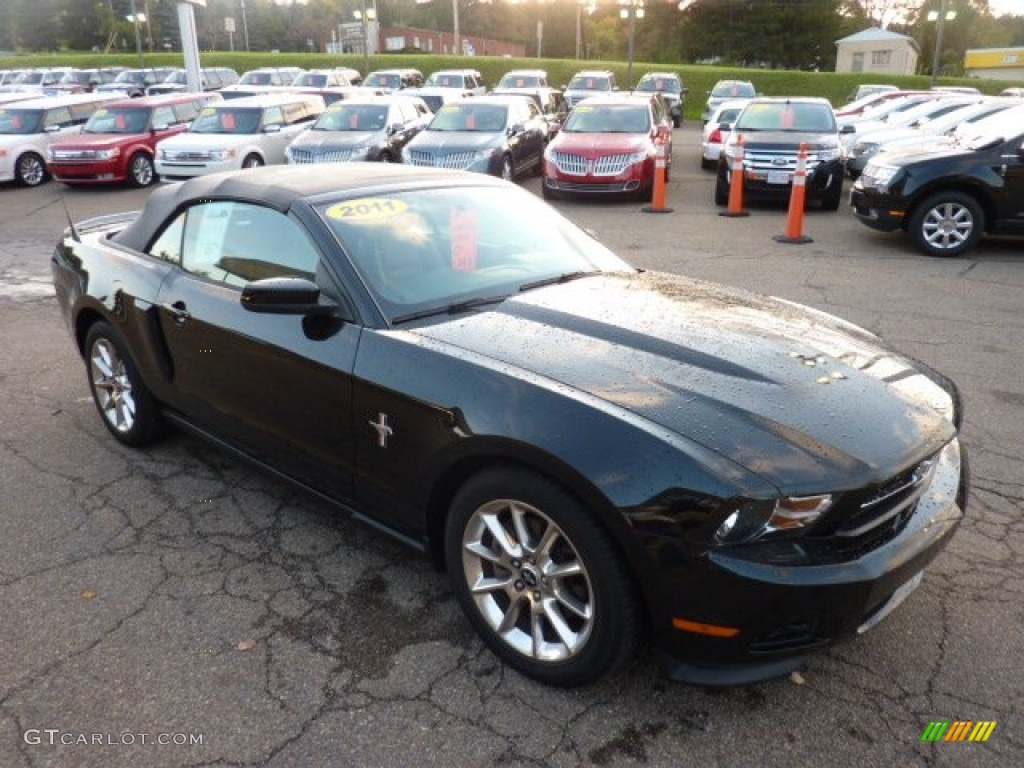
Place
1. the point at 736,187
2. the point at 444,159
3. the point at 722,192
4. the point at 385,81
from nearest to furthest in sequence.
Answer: the point at 736,187 → the point at 722,192 → the point at 444,159 → the point at 385,81

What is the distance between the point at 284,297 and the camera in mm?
3000

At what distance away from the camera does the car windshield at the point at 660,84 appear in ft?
94.0

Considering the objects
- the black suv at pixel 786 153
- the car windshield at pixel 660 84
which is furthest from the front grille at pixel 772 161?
the car windshield at pixel 660 84

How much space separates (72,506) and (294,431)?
1.40 m

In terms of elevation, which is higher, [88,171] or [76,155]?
[76,155]

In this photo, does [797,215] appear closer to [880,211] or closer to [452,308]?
[880,211]

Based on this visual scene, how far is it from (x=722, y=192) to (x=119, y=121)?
37.7ft

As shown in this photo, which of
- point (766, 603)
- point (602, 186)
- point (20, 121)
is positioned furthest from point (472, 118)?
point (766, 603)

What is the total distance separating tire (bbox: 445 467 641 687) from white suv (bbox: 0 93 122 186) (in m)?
16.4

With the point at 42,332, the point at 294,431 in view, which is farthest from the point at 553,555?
the point at 42,332

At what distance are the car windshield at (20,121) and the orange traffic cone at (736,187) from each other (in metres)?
13.3

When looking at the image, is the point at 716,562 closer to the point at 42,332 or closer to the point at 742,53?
the point at 42,332

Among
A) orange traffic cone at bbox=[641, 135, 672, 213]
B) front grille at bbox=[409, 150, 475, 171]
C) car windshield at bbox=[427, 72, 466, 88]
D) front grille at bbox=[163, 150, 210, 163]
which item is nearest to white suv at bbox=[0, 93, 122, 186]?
front grille at bbox=[163, 150, 210, 163]

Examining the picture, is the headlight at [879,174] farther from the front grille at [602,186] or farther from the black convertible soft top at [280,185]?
the black convertible soft top at [280,185]
